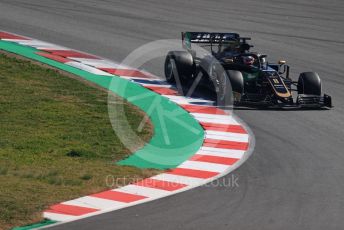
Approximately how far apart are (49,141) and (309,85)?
7.47m

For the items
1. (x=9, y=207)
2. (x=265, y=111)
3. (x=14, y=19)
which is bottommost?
(x=9, y=207)

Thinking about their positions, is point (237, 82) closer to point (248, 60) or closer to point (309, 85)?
point (248, 60)

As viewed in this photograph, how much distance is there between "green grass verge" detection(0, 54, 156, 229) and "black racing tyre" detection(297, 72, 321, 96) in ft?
14.5

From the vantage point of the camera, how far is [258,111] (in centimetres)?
2284

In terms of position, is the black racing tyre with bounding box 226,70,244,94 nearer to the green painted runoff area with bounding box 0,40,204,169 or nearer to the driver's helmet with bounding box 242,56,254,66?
the driver's helmet with bounding box 242,56,254,66

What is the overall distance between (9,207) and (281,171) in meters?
5.64

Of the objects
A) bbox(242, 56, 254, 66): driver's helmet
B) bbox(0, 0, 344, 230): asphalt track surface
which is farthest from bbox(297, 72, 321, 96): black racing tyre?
bbox(242, 56, 254, 66): driver's helmet

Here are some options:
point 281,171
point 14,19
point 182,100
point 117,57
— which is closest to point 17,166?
point 281,171

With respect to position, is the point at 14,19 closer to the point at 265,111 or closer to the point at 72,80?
the point at 72,80

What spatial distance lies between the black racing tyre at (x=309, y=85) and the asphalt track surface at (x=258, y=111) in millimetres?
678

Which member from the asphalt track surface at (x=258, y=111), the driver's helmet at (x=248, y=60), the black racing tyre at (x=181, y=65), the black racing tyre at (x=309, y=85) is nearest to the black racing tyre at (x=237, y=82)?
the asphalt track surface at (x=258, y=111)

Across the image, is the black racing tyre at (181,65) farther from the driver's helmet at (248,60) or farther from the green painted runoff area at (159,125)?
the driver's helmet at (248,60)

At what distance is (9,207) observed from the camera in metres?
14.8

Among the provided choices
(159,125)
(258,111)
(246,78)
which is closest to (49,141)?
(159,125)
